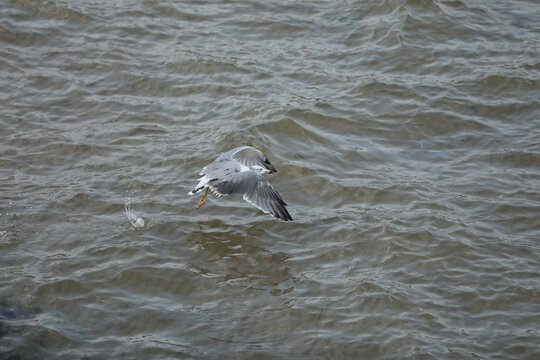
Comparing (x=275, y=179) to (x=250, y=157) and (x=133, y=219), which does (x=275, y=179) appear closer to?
(x=250, y=157)

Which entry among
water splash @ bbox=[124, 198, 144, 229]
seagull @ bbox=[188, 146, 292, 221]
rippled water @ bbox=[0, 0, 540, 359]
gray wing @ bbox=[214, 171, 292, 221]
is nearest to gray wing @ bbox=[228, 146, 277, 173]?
seagull @ bbox=[188, 146, 292, 221]

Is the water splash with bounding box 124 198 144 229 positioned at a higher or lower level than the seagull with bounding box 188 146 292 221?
lower

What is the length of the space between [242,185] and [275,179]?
1.01 meters

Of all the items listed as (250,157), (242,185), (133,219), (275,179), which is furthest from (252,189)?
(133,219)

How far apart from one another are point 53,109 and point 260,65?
326 cm

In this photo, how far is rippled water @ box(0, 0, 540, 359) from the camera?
5.78 meters

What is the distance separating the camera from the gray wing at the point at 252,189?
22.8 ft

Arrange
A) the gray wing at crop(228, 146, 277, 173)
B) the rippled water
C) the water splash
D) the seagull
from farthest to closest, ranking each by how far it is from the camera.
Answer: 1. the gray wing at crop(228, 146, 277, 173)
2. the water splash
3. the seagull
4. the rippled water

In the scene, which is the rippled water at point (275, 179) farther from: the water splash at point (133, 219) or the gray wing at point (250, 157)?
the gray wing at point (250, 157)

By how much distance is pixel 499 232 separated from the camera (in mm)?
6961

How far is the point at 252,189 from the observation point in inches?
280

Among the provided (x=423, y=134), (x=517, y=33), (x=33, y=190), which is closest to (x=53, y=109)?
(x=33, y=190)

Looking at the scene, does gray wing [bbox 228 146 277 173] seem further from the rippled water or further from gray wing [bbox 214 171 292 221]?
gray wing [bbox 214 171 292 221]

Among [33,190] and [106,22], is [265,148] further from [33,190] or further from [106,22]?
[106,22]
